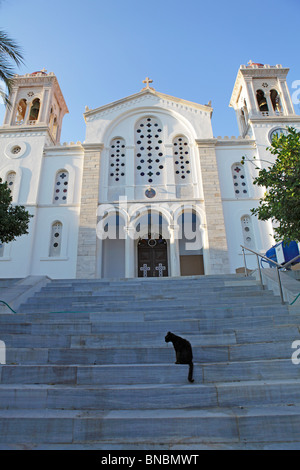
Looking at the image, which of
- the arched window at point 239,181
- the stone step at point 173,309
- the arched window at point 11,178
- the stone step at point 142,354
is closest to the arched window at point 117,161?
the arched window at point 11,178

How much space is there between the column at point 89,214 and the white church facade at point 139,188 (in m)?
0.06

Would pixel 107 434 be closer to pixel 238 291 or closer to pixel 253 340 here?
pixel 253 340

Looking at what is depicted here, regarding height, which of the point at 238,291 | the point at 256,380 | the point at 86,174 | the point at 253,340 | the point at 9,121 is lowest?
the point at 256,380

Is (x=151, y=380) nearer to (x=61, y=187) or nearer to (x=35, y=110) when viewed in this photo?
(x=61, y=187)

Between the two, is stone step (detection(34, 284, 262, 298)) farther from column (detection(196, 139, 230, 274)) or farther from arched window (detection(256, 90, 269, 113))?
arched window (detection(256, 90, 269, 113))

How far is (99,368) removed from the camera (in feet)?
12.9

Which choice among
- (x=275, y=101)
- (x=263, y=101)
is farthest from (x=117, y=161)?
(x=275, y=101)

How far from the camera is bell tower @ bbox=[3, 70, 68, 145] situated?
63.0 feet

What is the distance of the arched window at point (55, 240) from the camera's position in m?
15.6

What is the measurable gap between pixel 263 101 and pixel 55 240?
16535mm

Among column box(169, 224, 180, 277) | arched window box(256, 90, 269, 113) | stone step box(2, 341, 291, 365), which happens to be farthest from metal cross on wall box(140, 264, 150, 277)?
arched window box(256, 90, 269, 113)

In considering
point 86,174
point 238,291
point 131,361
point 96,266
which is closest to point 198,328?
point 131,361

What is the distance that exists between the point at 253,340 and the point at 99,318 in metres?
3.01
